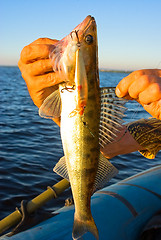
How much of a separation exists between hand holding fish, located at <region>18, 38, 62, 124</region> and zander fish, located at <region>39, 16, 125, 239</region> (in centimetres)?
18

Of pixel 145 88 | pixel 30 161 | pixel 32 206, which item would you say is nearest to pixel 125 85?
pixel 145 88

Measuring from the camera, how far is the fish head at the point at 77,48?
2.45 metres

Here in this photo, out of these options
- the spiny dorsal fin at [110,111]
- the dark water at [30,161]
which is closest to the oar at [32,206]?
the spiny dorsal fin at [110,111]

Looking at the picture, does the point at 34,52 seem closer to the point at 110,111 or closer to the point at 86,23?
the point at 86,23

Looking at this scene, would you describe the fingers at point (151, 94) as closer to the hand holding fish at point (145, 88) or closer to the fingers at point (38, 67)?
the hand holding fish at point (145, 88)

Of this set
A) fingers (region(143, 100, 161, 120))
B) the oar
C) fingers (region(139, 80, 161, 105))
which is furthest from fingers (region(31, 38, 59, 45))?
the oar

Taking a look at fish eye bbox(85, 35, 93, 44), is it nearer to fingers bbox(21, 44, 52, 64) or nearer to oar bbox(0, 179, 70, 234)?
fingers bbox(21, 44, 52, 64)

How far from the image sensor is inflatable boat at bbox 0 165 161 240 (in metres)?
4.17

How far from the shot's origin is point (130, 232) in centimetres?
484

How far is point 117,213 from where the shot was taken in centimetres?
496

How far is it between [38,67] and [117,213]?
3.46m

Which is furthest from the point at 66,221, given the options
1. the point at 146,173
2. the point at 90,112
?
the point at 146,173

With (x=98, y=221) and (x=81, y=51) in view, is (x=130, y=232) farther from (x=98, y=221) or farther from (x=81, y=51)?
(x=81, y=51)

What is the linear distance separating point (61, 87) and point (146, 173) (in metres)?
5.05
